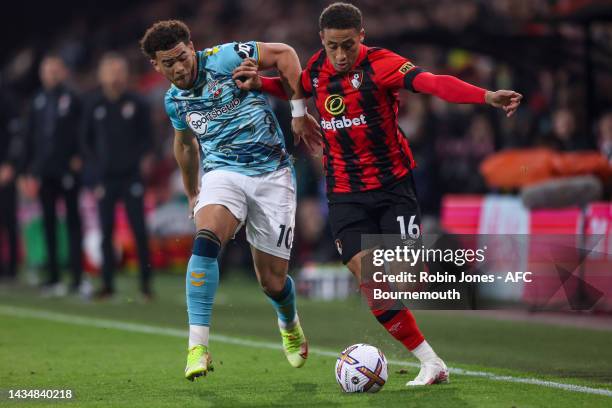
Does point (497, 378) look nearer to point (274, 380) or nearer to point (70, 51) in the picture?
point (274, 380)

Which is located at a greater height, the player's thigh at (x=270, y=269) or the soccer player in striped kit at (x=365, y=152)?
the soccer player in striped kit at (x=365, y=152)

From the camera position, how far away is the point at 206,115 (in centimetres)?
673

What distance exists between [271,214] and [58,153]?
6.90 m

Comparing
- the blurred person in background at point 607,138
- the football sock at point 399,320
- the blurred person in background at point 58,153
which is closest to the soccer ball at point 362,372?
the football sock at point 399,320

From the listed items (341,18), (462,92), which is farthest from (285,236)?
(462,92)

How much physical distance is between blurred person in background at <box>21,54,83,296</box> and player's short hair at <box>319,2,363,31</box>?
7412 mm

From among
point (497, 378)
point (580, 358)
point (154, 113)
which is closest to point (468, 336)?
point (580, 358)

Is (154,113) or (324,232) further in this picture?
(154,113)

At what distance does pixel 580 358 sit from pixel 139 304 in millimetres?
5695

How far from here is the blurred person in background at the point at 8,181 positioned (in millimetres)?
14922

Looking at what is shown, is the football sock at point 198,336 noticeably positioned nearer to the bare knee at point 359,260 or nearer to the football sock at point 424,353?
the bare knee at point 359,260

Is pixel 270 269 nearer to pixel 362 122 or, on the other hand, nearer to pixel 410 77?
pixel 362 122

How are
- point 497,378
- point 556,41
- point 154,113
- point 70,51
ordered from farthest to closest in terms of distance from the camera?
point 70,51 → point 154,113 → point 556,41 → point 497,378

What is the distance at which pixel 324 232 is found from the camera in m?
15.0
